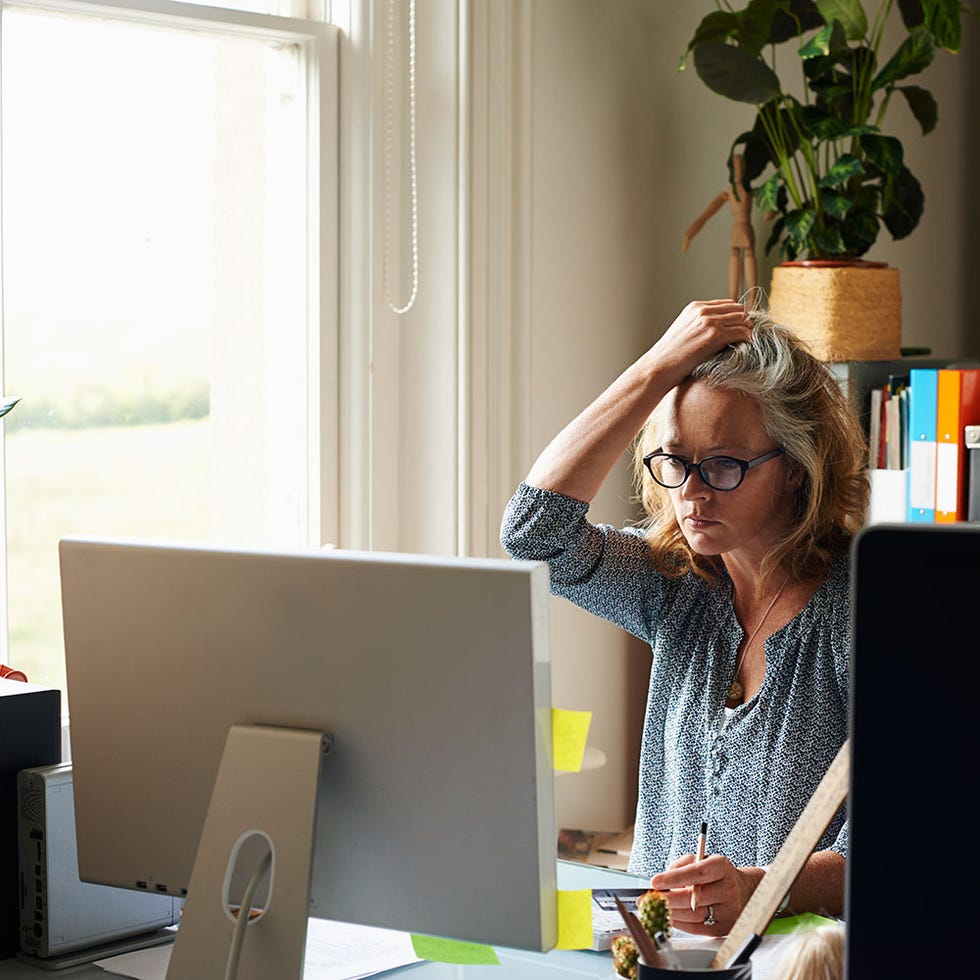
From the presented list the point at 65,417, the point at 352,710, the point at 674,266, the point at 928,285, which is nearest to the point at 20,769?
the point at 352,710

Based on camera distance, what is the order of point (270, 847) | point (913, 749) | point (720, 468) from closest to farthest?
1. point (913, 749)
2. point (270, 847)
3. point (720, 468)

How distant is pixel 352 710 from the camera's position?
3.59ft

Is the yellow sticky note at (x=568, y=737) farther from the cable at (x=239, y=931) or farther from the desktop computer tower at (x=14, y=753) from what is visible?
the desktop computer tower at (x=14, y=753)

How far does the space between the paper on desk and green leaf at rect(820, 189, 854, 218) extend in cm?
180

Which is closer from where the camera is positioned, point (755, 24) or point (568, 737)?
point (568, 737)

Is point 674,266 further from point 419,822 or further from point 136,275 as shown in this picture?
point 419,822

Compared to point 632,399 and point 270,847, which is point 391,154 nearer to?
point 632,399

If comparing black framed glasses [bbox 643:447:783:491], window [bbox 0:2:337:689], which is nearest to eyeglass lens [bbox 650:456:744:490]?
black framed glasses [bbox 643:447:783:491]

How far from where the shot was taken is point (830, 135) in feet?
8.87

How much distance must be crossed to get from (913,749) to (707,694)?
1.11m

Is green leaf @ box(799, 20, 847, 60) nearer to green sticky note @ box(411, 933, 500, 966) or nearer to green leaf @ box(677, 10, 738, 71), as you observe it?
green leaf @ box(677, 10, 738, 71)

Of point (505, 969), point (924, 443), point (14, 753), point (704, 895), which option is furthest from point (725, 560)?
point (924, 443)

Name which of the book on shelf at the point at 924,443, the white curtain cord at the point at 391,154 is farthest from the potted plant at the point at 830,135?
the white curtain cord at the point at 391,154

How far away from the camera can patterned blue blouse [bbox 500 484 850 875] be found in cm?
168
